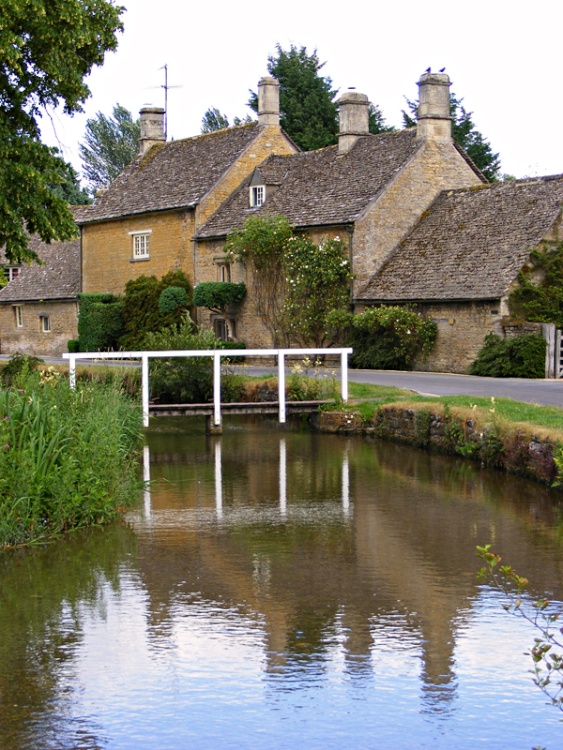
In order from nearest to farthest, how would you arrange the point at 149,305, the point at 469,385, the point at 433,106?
the point at 469,385
the point at 433,106
the point at 149,305

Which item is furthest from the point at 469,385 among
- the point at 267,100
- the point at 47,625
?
the point at 267,100

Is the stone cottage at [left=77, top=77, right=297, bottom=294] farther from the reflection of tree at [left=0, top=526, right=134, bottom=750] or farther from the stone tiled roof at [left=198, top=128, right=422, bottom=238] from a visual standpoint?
the reflection of tree at [left=0, top=526, right=134, bottom=750]

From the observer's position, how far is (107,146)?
90438 mm

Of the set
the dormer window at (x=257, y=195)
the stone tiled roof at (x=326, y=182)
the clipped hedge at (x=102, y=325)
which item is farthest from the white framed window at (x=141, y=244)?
the dormer window at (x=257, y=195)

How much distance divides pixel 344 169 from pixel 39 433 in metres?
30.1

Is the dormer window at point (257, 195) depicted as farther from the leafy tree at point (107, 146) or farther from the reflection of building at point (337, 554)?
the leafy tree at point (107, 146)

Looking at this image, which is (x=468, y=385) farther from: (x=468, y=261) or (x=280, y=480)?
(x=280, y=480)

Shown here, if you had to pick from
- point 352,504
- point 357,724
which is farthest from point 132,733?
point 352,504

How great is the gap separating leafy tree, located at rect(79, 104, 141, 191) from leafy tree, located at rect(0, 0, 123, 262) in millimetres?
66181

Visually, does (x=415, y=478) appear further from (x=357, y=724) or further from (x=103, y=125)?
(x=103, y=125)

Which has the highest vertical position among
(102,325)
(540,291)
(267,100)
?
(267,100)

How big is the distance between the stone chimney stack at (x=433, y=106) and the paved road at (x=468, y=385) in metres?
10.1

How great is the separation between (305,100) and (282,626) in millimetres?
52334

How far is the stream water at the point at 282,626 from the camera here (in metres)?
7.52
